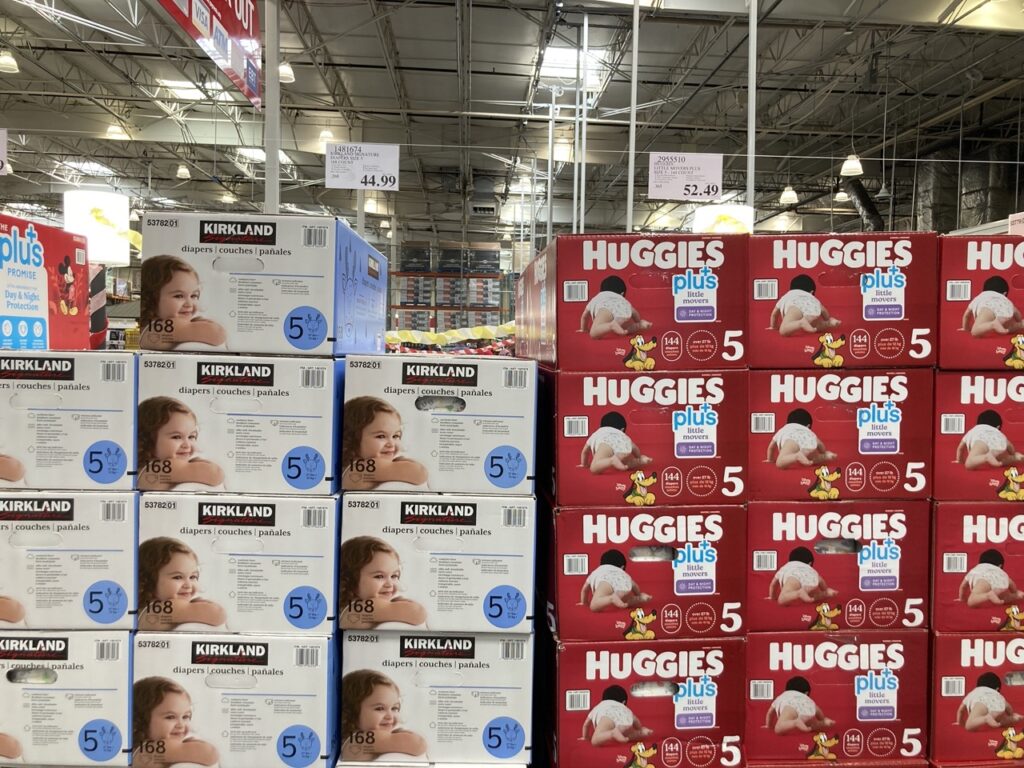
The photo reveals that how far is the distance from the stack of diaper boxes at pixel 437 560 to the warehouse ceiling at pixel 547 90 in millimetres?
5891

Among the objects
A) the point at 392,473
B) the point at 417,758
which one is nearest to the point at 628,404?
the point at 392,473

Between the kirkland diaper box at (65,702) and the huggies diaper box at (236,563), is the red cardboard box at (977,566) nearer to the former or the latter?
the huggies diaper box at (236,563)

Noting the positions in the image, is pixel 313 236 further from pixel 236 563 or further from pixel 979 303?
pixel 979 303

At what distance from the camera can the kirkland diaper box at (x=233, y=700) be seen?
185 centimetres

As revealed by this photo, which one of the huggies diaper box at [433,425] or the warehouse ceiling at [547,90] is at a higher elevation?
the warehouse ceiling at [547,90]

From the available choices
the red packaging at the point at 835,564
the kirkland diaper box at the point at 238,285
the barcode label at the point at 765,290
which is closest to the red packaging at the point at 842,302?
the barcode label at the point at 765,290

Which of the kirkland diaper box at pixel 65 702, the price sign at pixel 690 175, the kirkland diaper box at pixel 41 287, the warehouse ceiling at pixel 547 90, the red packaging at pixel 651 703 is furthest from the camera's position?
the warehouse ceiling at pixel 547 90

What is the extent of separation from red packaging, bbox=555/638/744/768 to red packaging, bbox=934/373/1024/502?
825 millimetres

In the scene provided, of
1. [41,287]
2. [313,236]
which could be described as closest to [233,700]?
[313,236]

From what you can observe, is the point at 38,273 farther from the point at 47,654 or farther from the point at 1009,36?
the point at 1009,36

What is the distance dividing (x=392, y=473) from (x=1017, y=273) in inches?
76.5

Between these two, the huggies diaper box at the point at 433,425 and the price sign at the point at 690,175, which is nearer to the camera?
the huggies diaper box at the point at 433,425

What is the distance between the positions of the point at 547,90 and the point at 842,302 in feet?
36.6

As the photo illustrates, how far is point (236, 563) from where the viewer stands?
6.12 ft
